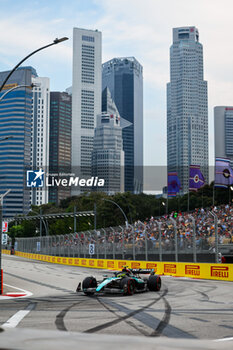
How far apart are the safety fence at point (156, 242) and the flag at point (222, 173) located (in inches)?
631

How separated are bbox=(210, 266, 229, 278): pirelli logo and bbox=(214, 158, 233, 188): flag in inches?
1077

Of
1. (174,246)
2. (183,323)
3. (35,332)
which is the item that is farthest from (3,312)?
(174,246)

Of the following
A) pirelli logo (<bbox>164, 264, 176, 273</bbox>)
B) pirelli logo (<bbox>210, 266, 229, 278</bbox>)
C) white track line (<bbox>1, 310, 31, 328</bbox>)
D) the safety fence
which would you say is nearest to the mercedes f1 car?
white track line (<bbox>1, 310, 31, 328</bbox>)

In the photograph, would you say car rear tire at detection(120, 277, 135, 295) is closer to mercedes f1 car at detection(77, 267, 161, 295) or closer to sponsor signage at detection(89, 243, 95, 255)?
mercedes f1 car at detection(77, 267, 161, 295)

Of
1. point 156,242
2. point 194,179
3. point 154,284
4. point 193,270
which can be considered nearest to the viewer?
point 154,284

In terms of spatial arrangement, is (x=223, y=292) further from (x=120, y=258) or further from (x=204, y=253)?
(x=120, y=258)

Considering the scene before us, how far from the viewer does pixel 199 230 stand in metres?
24.3

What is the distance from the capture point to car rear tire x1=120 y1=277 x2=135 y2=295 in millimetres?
14964

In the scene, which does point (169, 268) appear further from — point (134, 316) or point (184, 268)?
point (134, 316)

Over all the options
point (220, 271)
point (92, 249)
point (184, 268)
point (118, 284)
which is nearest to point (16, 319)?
point (118, 284)

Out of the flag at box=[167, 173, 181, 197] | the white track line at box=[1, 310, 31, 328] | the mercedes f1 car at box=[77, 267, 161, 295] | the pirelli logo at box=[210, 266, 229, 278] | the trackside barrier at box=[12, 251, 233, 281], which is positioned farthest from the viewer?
the flag at box=[167, 173, 181, 197]

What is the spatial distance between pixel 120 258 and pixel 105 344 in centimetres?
3227

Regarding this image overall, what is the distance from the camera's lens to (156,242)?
28344mm

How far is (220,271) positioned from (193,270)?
80.9 inches
